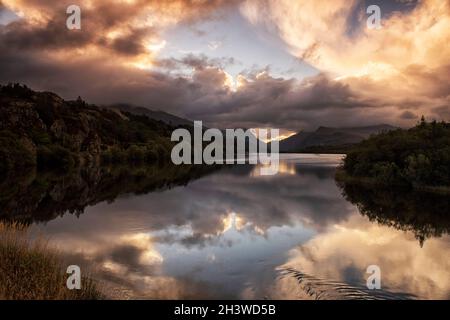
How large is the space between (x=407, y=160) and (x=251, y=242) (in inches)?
1378

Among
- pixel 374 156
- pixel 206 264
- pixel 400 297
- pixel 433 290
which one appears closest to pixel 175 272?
pixel 206 264

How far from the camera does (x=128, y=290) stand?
16.0 metres

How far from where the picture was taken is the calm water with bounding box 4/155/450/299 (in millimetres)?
17031

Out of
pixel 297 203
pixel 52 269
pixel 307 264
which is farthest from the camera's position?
pixel 297 203

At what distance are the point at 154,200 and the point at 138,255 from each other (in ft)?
82.0

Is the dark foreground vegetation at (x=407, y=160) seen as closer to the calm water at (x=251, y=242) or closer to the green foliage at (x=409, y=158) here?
→ the green foliage at (x=409, y=158)

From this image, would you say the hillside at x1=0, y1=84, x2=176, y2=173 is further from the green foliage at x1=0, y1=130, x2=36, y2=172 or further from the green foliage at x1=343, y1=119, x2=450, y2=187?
the green foliage at x1=343, y1=119, x2=450, y2=187

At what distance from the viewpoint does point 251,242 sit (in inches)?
1006

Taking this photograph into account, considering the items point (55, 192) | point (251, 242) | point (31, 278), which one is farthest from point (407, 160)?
point (31, 278)

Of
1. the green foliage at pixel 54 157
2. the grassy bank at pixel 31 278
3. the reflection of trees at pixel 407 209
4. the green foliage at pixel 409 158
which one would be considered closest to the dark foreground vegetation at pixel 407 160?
the green foliage at pixel 409 158

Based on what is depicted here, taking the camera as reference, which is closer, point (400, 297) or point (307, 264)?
point (400, 297)

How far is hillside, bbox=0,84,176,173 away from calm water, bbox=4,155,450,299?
1534 inches

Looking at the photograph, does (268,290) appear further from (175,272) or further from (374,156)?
(374,156)

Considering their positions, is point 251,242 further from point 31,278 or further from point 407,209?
point 407,209
